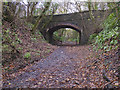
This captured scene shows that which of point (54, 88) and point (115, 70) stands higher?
point (115, 70)

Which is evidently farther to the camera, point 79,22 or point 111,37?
point 79,22

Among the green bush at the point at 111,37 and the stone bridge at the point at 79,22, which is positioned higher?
the stone bridge at the point at 79,22

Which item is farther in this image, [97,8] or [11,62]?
[97,8]

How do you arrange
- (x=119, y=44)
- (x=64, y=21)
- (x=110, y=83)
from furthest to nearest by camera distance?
(x=64, y=21)
(x=119, y=44)
(x=110, y=83)

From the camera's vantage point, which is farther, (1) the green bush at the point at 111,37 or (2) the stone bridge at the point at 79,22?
(2) the stone bridge at the point at 79,22

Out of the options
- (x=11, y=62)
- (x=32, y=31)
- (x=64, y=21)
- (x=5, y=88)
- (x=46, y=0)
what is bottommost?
(x=5, y=88)

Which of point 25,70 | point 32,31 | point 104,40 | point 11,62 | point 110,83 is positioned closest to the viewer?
point 110,83

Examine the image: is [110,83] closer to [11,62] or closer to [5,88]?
[5,88]

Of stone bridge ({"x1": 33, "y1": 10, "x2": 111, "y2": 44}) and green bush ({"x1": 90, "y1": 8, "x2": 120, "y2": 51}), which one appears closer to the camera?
green bush ({"x1": 90, "y1": 8, "x2": 120, "y2": 51})

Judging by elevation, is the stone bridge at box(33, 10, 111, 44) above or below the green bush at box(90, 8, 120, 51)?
above

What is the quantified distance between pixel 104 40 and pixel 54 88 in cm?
416

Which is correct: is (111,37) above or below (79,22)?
below

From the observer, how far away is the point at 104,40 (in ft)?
19.4

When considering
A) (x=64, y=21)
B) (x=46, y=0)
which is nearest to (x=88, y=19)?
(x=64, y=21)
